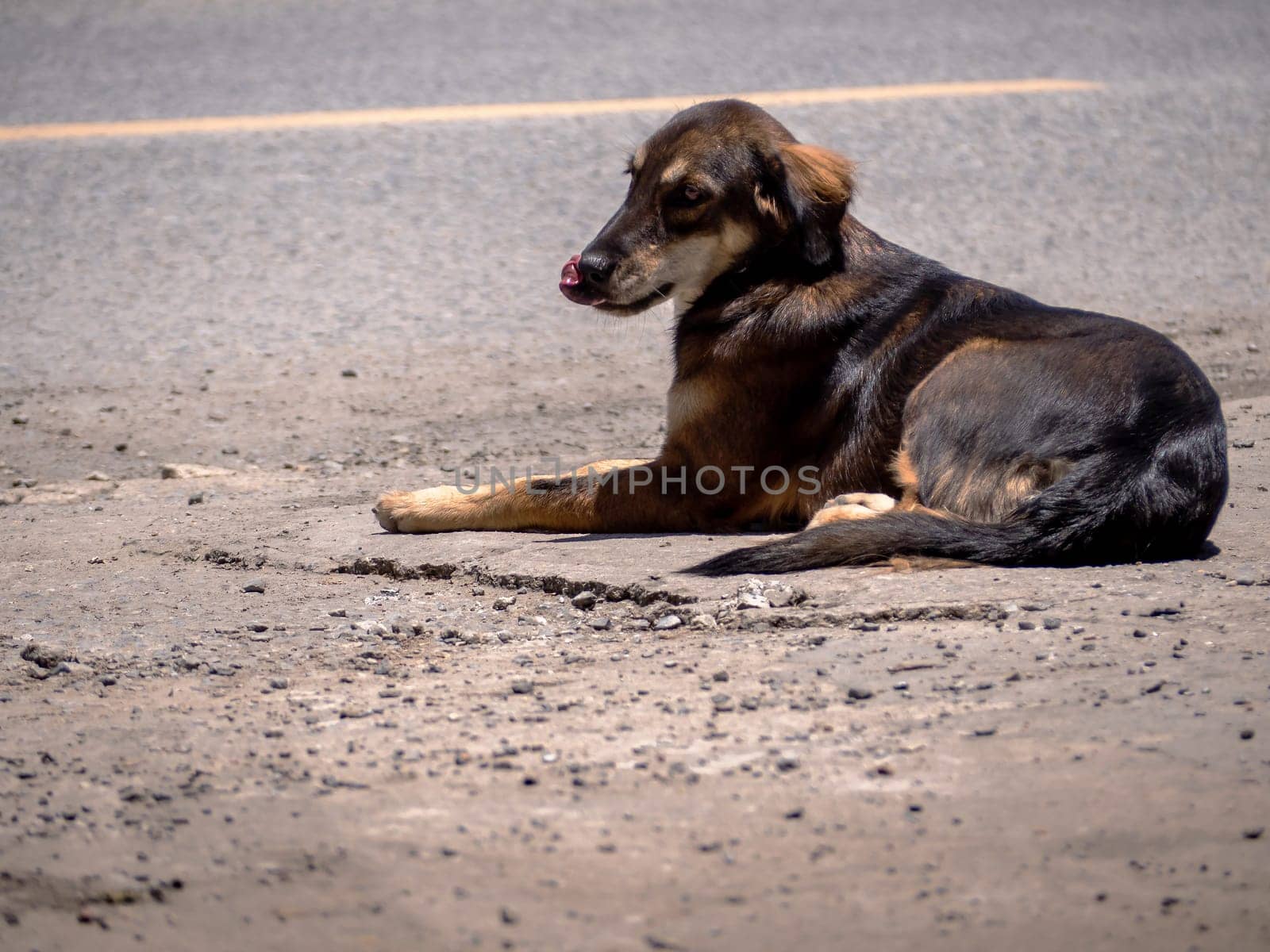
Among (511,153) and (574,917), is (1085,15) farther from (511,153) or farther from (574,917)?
(574,917)

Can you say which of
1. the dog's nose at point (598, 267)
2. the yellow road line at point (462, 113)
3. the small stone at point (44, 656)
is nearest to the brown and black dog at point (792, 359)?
the dog's nose at point (598, 267)

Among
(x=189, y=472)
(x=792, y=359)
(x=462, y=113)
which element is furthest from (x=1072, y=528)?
(x=462, y=113)

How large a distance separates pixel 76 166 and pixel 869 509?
6531mm

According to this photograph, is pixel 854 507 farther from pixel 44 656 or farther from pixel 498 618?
pixel 44 656

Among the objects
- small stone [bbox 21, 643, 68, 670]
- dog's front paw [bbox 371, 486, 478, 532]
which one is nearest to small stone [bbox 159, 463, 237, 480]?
dog's front paw [bbox 371, 486, 478, 532]

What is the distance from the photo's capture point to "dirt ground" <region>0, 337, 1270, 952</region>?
232 cm

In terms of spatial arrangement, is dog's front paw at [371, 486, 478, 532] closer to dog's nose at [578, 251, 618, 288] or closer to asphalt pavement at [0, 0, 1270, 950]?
asphalt pavement at [0, 0, 1270, 950]

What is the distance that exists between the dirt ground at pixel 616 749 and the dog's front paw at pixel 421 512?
14cm

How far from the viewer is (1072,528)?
386 cm

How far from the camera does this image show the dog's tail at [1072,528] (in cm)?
387

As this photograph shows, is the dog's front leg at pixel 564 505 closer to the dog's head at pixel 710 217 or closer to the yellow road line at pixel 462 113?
the dog's head at pixel 710 217

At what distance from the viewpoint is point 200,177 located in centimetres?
891

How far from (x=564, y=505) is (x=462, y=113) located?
6.00 meters

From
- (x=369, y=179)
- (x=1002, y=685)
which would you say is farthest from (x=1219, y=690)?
(x=369, y=179)
